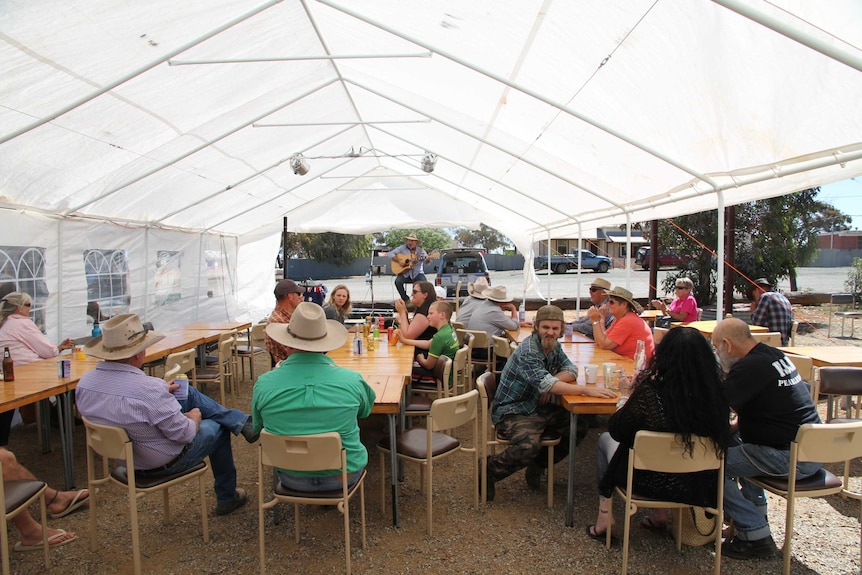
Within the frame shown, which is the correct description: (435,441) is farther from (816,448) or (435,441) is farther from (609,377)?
(816,448)

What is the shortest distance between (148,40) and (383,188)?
781 centimetres

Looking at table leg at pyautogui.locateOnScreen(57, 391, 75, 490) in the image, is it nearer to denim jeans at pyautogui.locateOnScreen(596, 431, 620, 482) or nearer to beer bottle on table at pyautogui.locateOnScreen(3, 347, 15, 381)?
beer bottle on table at pyautogui.locateOnScreen(3, 347, 15, 381)

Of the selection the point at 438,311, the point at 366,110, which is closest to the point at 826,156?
the point at 438,311

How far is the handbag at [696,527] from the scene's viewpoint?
9.12ft

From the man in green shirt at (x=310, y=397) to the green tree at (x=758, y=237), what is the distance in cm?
1066

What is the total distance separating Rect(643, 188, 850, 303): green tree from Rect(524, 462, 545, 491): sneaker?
942cm

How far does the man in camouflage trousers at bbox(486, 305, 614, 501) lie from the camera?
3.23 m

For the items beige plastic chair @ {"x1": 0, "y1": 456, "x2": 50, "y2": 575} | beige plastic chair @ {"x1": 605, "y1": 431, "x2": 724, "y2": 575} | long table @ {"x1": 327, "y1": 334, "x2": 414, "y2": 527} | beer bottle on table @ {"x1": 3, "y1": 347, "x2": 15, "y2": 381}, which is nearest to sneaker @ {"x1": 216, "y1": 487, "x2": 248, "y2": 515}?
beige plastic chair @ {"x1": 0, "y1": 456, "x2": 50, "y2": 575}

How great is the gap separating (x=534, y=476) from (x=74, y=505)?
2.95 metres

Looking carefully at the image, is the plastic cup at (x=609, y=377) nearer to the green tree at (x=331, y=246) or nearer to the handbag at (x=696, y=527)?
the handbag at (x=696, y=527)

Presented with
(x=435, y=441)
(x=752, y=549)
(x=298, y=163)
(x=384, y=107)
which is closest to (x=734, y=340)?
(x=752, y=549)

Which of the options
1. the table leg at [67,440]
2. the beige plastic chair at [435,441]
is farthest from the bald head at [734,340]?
the table leg at [67,440]

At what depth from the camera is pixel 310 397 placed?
251 centimetres

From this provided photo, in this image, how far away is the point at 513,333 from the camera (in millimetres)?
5934
